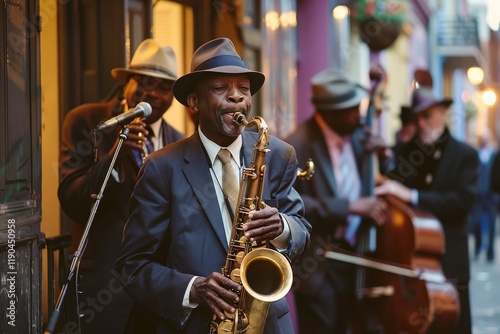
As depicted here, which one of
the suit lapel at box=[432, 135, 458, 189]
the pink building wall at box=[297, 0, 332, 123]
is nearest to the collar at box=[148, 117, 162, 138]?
the suit lapel at box=[432, 135, 458, 189]

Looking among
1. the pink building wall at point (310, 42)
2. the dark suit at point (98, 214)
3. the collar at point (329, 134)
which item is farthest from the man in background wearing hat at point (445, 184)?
the dark suit at point (98, 214)

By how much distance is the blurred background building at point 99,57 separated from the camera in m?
5.06

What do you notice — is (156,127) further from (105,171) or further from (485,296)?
(485,296)

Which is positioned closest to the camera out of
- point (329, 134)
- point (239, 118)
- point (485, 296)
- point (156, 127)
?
point (239, 118)

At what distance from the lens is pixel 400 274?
8.23 meters

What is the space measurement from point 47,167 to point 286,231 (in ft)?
10.3

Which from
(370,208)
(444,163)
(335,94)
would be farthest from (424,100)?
(370,208)

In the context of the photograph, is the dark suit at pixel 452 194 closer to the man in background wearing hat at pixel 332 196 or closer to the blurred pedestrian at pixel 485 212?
the man in background wearing hat at pixel 332 196

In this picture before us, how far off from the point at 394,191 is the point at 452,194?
1.66 ft

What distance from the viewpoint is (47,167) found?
22.4 ft

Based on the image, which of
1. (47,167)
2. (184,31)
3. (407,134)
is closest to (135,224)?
(47,167)

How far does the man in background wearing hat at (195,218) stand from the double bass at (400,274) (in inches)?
153

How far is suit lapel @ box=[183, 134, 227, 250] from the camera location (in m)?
4.20

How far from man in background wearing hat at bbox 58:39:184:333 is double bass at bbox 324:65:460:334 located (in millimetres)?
2978
